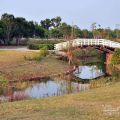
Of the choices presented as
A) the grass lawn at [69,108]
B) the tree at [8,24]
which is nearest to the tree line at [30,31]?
the tree at [8,24]

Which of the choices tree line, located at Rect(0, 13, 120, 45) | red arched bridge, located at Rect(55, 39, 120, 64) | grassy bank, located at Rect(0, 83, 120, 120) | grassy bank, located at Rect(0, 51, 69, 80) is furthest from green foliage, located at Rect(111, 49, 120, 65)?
grassy bank, located at Rect(0, 83, 120, 120)

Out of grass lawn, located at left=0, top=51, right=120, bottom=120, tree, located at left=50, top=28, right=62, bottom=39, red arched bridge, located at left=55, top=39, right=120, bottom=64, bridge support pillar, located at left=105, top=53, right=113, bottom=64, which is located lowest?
bridge support pillar, located at left=105, top=53, right=113, bottom=64

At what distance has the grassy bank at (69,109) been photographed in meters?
15.5

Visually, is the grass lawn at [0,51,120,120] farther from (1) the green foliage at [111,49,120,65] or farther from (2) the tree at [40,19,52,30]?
(2) the tree at [40,19,52,30]

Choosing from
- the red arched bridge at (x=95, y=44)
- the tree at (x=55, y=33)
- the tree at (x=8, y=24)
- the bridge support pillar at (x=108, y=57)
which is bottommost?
the bridge support pillar at (x=108, y=57)

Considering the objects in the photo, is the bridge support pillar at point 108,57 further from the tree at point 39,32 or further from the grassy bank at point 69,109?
the tree at point 39,32

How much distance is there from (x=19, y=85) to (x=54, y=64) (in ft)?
57.6

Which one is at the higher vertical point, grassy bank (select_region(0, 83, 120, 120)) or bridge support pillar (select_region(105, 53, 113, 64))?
grassy bank (select_region(0, 83, 120, 120))

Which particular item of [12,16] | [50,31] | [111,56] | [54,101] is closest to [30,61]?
[111,56]

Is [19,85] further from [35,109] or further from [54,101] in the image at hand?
[35,109]

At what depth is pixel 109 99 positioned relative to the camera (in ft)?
68.1

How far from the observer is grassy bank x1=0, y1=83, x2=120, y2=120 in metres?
15.5

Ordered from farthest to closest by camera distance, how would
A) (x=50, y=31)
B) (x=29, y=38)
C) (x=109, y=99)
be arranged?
(x=50, y=31), (x=29, y=38), (x=109, y=99)

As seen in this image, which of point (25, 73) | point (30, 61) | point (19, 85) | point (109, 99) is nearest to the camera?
point (109, 99)
